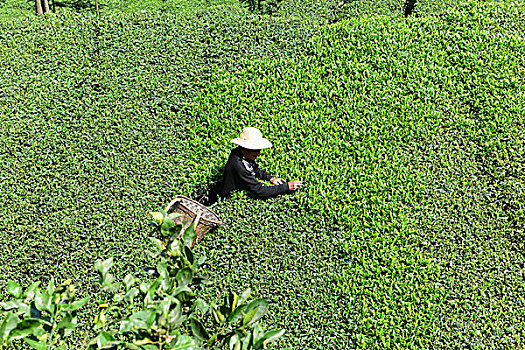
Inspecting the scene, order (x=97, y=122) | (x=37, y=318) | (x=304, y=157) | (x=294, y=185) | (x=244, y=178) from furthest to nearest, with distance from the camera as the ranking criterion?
(x=97, y=122) < (x=304, y=157) < (x=294, y=185) < (x=244, y=178) < (x=37, y=318)

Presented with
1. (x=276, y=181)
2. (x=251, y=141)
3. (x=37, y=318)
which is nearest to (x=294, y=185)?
(x=276, y=181)

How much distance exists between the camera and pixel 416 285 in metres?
4.84

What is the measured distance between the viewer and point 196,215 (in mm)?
4941

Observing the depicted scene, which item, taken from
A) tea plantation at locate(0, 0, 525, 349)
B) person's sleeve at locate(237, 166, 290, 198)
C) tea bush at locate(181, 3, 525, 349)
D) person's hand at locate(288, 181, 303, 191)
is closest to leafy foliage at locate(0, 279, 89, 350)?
tea plantation at locate(0, 0, 525, 349)

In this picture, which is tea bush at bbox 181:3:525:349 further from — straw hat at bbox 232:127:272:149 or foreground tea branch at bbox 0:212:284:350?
foreground tea branch at bbox 0:212:284:350

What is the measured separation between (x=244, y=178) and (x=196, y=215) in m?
0.68

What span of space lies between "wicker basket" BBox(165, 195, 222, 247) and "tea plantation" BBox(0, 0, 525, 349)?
20 centimetres

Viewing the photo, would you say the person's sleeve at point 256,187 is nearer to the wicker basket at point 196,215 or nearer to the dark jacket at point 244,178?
the dark jacket at point 244,178

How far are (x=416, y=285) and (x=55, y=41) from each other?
5.82 metres

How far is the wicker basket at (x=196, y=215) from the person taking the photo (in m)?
4.93

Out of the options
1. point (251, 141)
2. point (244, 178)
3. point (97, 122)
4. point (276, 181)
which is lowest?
point (276, 181)

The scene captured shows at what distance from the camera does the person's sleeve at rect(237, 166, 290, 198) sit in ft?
17.2

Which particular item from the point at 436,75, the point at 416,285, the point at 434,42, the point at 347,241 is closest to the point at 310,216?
the point at 347,241

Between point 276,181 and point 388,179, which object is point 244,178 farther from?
point 388,179
